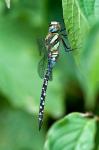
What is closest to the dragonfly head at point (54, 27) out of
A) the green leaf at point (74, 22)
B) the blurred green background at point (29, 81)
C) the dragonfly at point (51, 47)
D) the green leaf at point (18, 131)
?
the dragonfly at point (51, 47)

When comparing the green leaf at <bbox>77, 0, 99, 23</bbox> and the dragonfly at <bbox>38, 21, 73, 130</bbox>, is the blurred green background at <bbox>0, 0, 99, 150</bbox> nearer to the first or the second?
the dragonfly at <bbox>38, 21, 73, 130</bbox>

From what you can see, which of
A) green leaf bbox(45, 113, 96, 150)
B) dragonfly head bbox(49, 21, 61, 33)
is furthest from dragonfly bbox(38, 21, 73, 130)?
green leaf bbox(45, 113, 96, 150)

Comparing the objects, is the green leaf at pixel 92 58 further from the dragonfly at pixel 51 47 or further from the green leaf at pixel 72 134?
the dragonfly at pixel 51 47

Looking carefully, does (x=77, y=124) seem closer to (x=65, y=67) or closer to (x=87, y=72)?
(x=87, y=72)

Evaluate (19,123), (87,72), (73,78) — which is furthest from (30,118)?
(87,72)

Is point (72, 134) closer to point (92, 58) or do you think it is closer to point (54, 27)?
point (92, 58)

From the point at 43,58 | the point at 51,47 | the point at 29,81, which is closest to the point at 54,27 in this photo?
the point at 51,47
